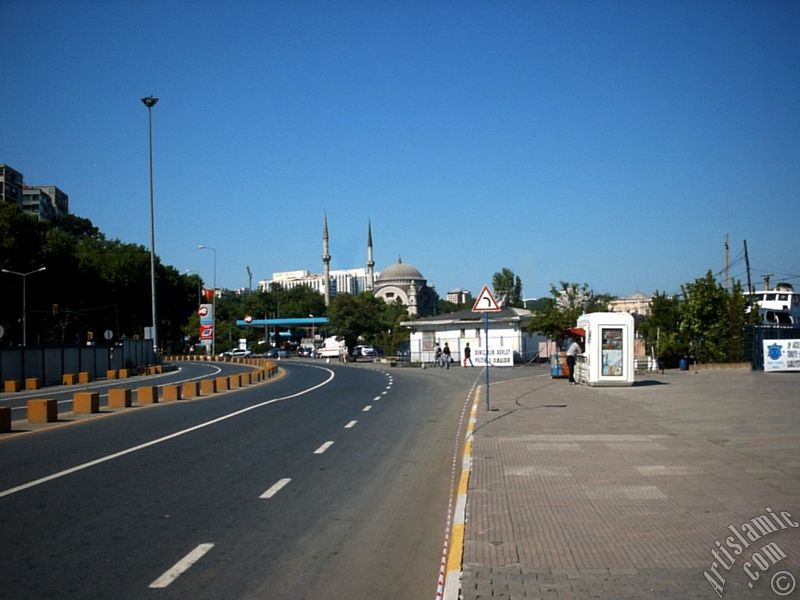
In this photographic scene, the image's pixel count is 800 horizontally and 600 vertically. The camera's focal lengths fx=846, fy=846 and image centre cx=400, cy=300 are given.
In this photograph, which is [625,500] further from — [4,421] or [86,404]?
[86,404]

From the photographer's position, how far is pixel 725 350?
4812cm

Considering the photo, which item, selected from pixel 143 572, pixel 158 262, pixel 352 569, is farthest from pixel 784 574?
pixel 158 262

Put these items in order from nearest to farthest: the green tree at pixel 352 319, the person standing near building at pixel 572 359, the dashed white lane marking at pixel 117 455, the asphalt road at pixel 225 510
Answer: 1. the asphalt road at pixel 225 510
2. the dashed white lane marking at pixel 117 455
3. the person standing near building at pixel 572 359
4. the green tree at pixel 352 319

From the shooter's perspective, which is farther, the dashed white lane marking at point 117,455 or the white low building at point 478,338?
the white low building at point 478,338

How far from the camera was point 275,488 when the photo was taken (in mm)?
11844

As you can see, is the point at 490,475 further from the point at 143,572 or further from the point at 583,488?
the point at 143,572

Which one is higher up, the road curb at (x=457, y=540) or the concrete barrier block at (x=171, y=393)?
the concrete barrier block at (x=171, y=393)

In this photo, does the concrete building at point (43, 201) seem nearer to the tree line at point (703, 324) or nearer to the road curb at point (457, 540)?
the tree line at point (703, 324)

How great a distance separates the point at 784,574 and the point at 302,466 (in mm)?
8498

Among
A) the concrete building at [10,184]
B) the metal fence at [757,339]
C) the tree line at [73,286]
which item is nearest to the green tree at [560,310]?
the metal fence at [757,339]

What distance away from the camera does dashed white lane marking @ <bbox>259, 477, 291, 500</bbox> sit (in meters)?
11.2

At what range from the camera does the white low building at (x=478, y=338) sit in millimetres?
64125

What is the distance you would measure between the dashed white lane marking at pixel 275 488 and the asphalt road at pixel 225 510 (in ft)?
0.05

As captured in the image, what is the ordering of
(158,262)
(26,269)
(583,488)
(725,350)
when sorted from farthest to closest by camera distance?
(158,262), (26,269), (725,350), (583,488)
